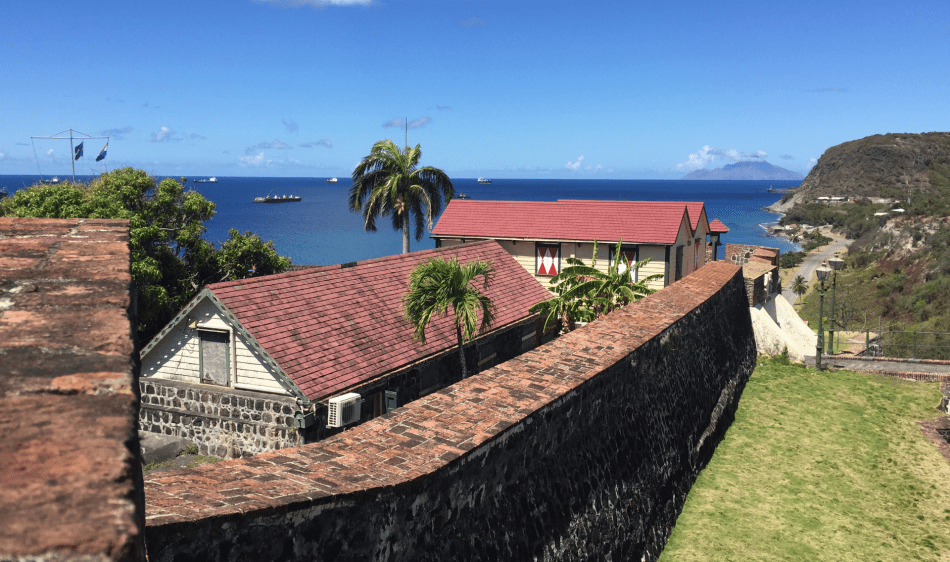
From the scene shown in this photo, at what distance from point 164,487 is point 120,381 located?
2.43 meters

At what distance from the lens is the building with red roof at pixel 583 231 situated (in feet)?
87.8

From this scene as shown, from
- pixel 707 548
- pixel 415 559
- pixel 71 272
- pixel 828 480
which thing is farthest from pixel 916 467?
pixel 71 272

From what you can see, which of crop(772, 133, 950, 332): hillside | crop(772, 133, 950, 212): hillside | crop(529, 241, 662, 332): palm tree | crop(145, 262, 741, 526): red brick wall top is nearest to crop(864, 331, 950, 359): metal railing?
crop(772, 133, 950, 332): hillside

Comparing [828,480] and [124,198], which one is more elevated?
[124,198]

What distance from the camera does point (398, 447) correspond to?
5531 millimetres

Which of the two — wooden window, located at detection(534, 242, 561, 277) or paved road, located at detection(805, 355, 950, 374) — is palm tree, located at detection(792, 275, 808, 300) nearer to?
paved road, located at detection(805, 355, 950, 374)

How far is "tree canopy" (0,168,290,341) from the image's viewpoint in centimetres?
2434

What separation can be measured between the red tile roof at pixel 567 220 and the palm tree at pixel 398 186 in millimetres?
5905

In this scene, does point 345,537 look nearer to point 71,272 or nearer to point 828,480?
point 71,272

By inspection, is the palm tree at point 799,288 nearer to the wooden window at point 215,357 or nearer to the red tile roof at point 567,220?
the red tile roof at point 567,220

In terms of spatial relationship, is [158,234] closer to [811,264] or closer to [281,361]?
[281,361]

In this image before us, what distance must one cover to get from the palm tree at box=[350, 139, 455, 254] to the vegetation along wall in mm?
25244

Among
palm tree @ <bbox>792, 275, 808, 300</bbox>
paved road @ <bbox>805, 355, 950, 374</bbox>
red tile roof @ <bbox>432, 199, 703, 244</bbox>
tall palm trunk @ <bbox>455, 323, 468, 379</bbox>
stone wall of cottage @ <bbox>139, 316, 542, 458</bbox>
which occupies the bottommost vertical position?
palm tree @ <bbox>792, 275, 808, 300</bbox>

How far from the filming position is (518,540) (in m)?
6.17
